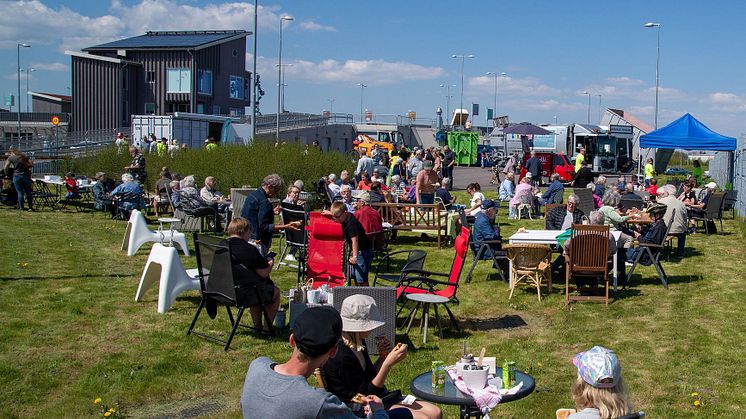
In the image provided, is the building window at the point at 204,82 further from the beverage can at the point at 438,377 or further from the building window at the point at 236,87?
the beverage can at the point at 438,377

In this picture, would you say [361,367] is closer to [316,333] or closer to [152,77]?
[316,333]

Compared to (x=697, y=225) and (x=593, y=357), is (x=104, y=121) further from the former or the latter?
(x=593, y=357)

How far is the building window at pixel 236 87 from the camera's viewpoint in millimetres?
60594

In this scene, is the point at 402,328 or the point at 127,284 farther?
the point at 127,284

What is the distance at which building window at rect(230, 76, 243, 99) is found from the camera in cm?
6059

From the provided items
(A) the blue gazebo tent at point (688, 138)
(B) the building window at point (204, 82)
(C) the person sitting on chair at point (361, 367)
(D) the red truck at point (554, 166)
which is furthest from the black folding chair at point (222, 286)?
(B) the building window at point (204, 82)

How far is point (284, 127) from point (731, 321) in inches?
1832

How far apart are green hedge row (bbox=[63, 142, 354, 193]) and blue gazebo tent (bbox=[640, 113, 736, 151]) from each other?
8.76 meters

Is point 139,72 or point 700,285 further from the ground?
point 139,72

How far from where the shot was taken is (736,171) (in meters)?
25.2

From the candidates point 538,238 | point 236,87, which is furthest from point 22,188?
point 236,87

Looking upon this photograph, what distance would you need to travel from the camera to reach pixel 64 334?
830 cm

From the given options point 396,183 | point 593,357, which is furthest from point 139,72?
point 593,357

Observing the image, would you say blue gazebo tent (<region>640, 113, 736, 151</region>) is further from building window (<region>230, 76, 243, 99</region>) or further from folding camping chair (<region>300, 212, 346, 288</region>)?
building window (<region>230, 76, 243, 99</region>)
